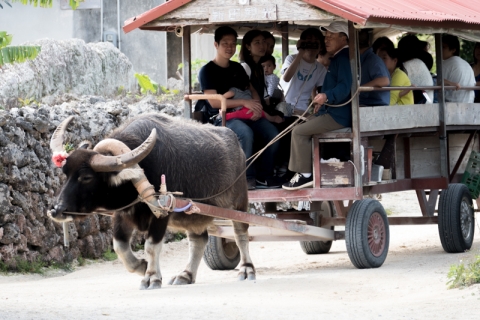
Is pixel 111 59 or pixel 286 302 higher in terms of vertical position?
pixel 111 59

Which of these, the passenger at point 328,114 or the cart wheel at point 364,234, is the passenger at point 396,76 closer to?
the passenger at point 328,114

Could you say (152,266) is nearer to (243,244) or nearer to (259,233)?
(243,244)

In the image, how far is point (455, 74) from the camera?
1055cm

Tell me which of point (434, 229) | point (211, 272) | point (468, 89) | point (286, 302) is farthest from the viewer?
point (434, 229)

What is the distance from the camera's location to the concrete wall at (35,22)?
18078 millimetres

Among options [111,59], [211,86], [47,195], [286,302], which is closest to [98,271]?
[47,195]

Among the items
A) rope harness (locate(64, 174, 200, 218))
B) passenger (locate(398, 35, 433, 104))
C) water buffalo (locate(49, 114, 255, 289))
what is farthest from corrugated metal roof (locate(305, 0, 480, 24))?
rope harness (locate(64, 174, 200, 218))

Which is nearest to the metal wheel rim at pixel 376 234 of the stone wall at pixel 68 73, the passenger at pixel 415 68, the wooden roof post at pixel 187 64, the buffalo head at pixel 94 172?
the passenger at pixel 415 68

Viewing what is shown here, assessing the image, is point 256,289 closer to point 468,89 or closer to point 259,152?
point 259,152

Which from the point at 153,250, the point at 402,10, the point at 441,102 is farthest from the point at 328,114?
the point at 153,250

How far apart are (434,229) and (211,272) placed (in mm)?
4972

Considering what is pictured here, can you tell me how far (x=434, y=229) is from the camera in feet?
44.2

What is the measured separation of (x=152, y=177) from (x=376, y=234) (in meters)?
2.62

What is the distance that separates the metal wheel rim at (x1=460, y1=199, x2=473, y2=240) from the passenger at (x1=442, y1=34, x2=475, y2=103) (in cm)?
131
